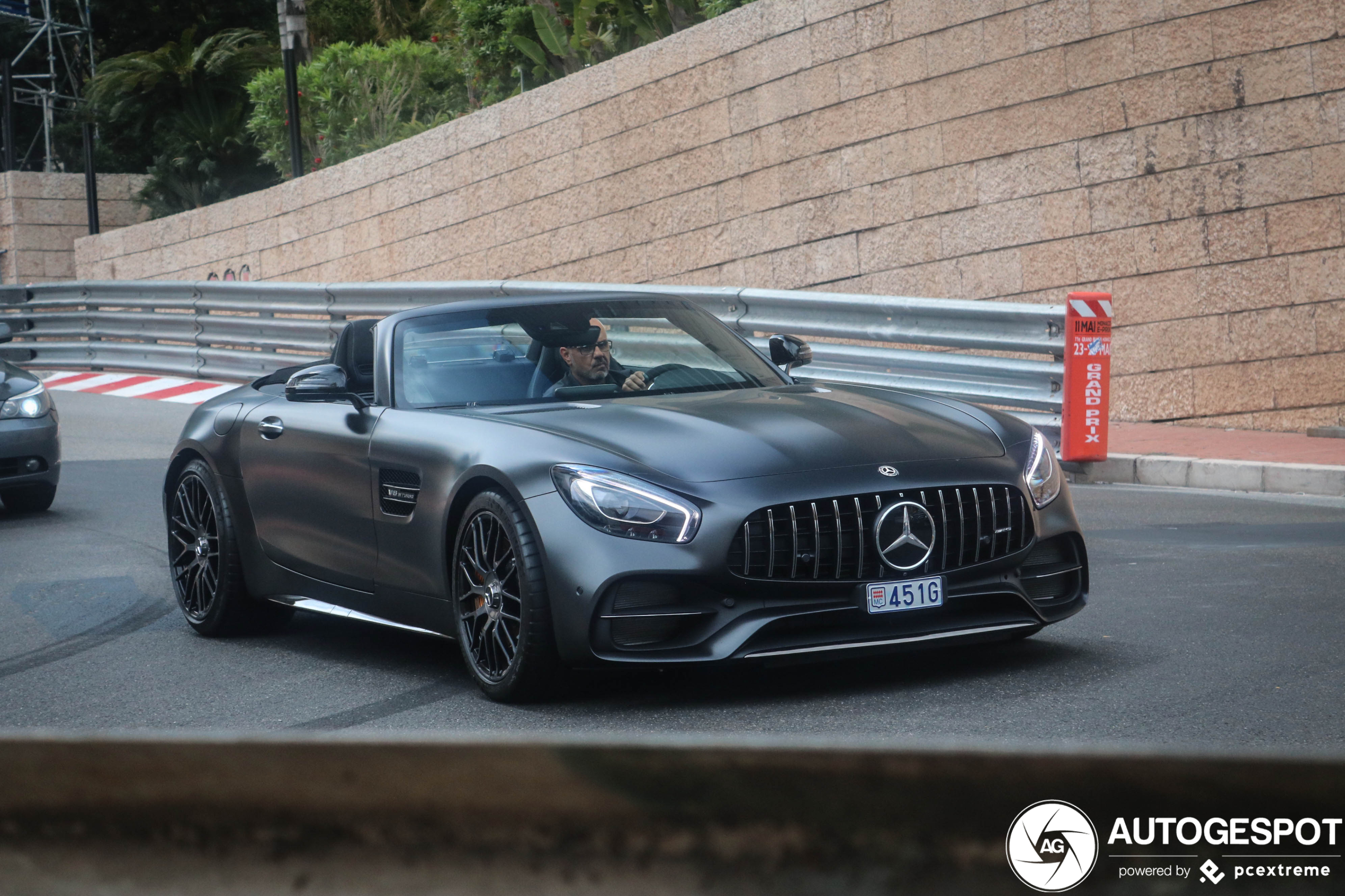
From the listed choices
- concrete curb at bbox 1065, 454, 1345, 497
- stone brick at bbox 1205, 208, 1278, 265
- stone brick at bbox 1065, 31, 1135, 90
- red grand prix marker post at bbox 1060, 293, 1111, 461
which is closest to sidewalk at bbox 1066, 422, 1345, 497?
concrete curb at bbox 1065, 454, 1345, 497

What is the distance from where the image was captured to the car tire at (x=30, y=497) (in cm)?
1114

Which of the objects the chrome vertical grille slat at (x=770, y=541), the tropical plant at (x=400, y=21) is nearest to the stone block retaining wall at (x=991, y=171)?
the chrome vertical grille slat at (x=770, y=541)

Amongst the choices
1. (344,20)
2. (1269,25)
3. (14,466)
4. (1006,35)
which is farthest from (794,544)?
(344,20)

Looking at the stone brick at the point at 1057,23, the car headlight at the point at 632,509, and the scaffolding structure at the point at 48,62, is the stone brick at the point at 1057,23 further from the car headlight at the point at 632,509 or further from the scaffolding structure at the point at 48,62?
the scaffolding structure at the point at 48,62

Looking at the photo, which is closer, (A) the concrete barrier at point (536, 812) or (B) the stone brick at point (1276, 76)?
(A) the concrete barrier at point (536, 812)

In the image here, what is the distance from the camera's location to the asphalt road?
4867 mm

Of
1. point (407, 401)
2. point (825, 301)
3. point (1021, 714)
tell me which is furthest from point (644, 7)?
point (1021, 714)

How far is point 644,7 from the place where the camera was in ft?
72.9

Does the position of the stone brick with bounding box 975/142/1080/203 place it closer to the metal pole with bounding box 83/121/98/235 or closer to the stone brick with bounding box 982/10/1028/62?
the stone brick with bounding box 982/10/1028/62

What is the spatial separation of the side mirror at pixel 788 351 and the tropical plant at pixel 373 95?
2278 cm

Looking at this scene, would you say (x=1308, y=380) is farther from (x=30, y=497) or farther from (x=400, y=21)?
(x=400, y=21)

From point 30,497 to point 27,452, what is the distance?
31 cm

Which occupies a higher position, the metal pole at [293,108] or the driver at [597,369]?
the metal pole at [293,108]

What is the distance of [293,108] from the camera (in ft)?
85.5
